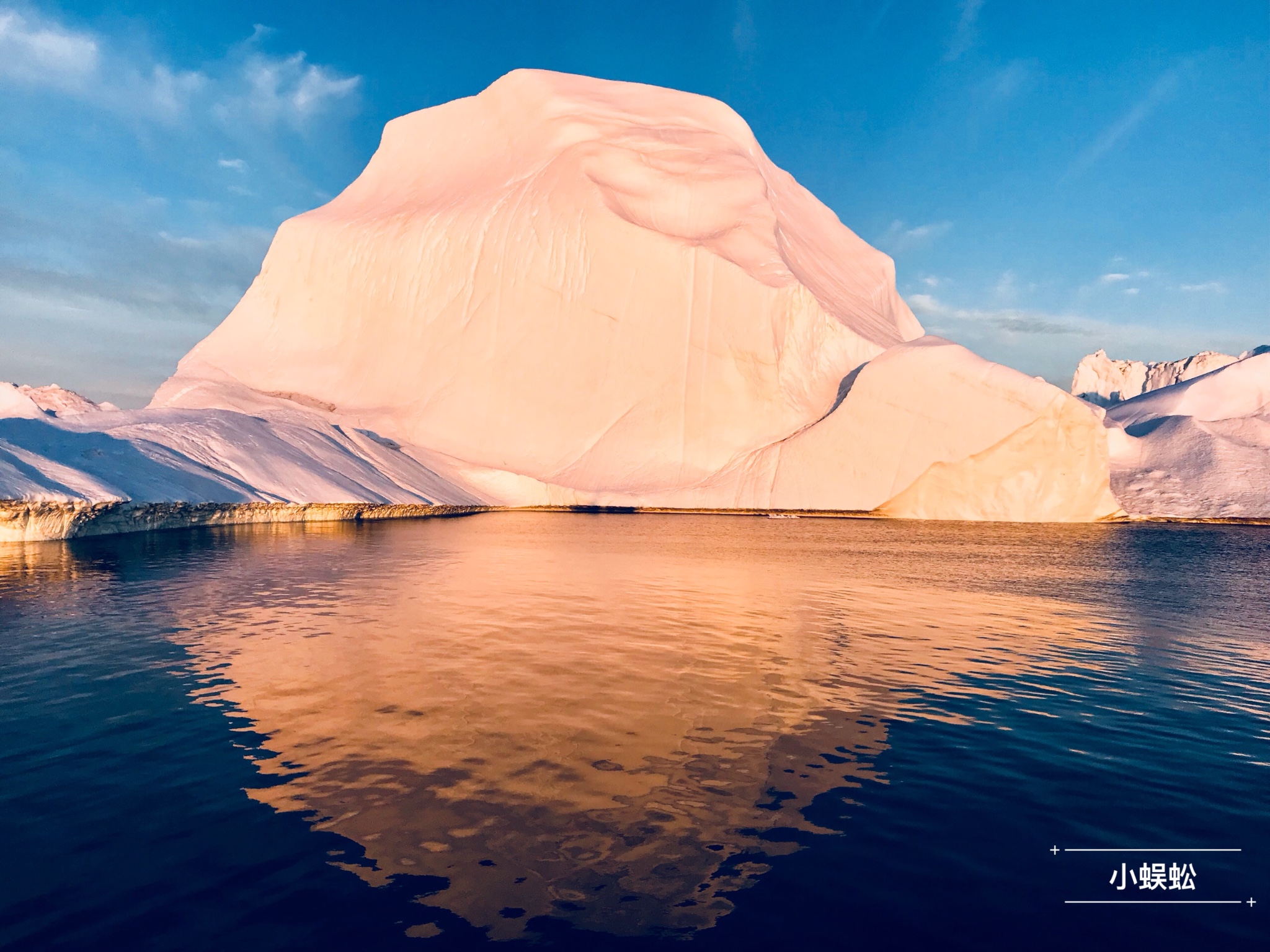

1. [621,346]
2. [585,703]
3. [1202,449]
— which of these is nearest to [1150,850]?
[585,703]

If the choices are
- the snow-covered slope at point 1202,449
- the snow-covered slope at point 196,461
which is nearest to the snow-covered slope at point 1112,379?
the snow-covered slope at point 1202,449

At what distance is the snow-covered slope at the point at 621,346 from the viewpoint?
47.0 metres

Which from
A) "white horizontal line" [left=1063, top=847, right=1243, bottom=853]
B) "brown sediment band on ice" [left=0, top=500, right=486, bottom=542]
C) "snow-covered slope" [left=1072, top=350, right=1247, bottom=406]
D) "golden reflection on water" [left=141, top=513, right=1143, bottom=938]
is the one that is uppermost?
"snow-covered slope" [left=1072, top=350, right=1247, bottom=406]

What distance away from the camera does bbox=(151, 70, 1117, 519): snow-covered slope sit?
47.0 metres

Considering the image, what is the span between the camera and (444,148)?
231 ft

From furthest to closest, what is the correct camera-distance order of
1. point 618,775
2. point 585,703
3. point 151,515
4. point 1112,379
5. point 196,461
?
1. point 1112,379
2. point 196,461
3. point 151,515
4. point 585,703
5. point 618,775

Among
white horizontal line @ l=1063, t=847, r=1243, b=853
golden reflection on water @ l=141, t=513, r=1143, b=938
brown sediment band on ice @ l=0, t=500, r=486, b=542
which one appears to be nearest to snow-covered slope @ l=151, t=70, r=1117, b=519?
brown sediment band on ice @ l=0, t=500, r=486, b=542

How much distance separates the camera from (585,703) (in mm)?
8000

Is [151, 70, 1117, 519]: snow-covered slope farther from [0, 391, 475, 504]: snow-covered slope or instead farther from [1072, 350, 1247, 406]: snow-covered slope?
[1072, 350, 1247, 406]: snow-covered slope

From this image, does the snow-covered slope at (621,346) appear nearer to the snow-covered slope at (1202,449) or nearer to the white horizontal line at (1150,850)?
the snow-covered slope at (1202,449)

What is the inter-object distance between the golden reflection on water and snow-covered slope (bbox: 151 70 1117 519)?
3081 centimetres

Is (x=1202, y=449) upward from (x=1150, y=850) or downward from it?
upward

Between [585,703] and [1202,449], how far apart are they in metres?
60.3

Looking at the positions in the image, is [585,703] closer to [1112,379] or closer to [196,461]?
[196,461]
